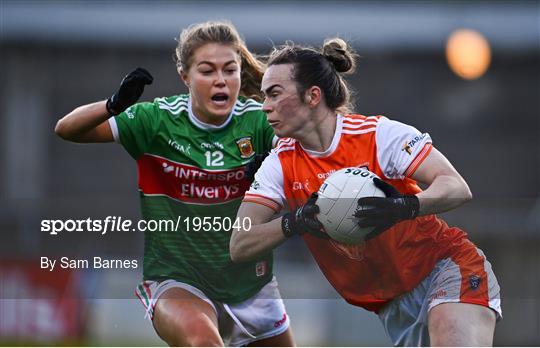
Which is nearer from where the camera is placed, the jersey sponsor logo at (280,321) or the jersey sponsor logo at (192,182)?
the jersey sponsor logo at (192,182)

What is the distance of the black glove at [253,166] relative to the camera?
5.82 metres

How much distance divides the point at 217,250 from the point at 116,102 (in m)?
0.91

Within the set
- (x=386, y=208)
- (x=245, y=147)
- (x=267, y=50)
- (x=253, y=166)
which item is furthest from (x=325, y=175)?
(x=267, y=50)

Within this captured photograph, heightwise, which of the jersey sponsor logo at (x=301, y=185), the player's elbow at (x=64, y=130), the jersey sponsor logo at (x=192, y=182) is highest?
the player's elbow at (x=64, y=130)

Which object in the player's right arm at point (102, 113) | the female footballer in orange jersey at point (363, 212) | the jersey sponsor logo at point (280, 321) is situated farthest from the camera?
the jersey sponsor logo at point (280, 321)

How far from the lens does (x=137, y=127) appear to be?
231 inches

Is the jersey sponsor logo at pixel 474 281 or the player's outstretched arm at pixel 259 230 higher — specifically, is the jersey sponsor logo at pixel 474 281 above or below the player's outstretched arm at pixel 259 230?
below

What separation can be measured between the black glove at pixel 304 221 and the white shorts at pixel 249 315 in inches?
32.1

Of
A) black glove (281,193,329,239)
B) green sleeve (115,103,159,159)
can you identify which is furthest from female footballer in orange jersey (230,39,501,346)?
green sleeve (115,103,159,159)

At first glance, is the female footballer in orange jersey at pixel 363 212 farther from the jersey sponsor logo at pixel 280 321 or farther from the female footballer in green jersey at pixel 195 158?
the jersey sponsor logo at pixel 280 321

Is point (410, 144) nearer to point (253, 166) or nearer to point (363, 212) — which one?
point (363, 212)

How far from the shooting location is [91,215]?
11.8 meters

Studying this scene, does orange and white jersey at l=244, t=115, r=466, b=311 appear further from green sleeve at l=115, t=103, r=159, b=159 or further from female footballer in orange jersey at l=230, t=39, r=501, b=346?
green sleeve at l=115, t=103, r=159, b=159

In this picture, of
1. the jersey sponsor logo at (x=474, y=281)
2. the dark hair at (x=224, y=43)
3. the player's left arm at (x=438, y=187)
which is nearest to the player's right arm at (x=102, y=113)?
the dark hair at (x=224, y=43)
